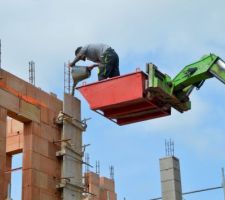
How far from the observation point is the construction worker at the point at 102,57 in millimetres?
15469

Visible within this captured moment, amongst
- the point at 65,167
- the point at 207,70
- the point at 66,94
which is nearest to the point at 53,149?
the point at 65,167

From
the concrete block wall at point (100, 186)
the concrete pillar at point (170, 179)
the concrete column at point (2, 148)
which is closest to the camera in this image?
the concrete column at point (2, 148)

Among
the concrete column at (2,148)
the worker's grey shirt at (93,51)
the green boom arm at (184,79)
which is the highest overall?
the worker's grey shirt at (93,51)

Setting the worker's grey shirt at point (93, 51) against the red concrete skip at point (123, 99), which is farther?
the worker's grey shirt at point (93, 51)

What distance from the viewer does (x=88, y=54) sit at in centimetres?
1617

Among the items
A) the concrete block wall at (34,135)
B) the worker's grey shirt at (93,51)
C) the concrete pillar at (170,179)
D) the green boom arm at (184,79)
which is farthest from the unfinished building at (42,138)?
the concrete pillar at (170,179)

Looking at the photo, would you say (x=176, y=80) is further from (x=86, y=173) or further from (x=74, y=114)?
(x=86, y=173)

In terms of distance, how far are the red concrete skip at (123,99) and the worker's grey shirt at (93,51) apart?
1.11 meters

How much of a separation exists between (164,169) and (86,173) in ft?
22.5

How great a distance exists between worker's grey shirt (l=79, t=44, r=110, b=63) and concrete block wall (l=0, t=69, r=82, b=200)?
6.44 feet

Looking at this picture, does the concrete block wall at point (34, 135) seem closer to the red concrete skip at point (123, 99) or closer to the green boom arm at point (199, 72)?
the red concrete skip at point (123, 99)

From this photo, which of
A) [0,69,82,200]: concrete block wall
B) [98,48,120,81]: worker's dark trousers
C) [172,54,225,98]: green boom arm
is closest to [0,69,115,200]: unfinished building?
[0,69,82,200]: concrete block wall

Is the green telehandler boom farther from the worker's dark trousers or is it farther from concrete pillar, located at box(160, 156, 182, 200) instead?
concrete pillar, located at box(160, 156, 182, 200)

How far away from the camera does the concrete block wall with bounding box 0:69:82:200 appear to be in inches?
632
